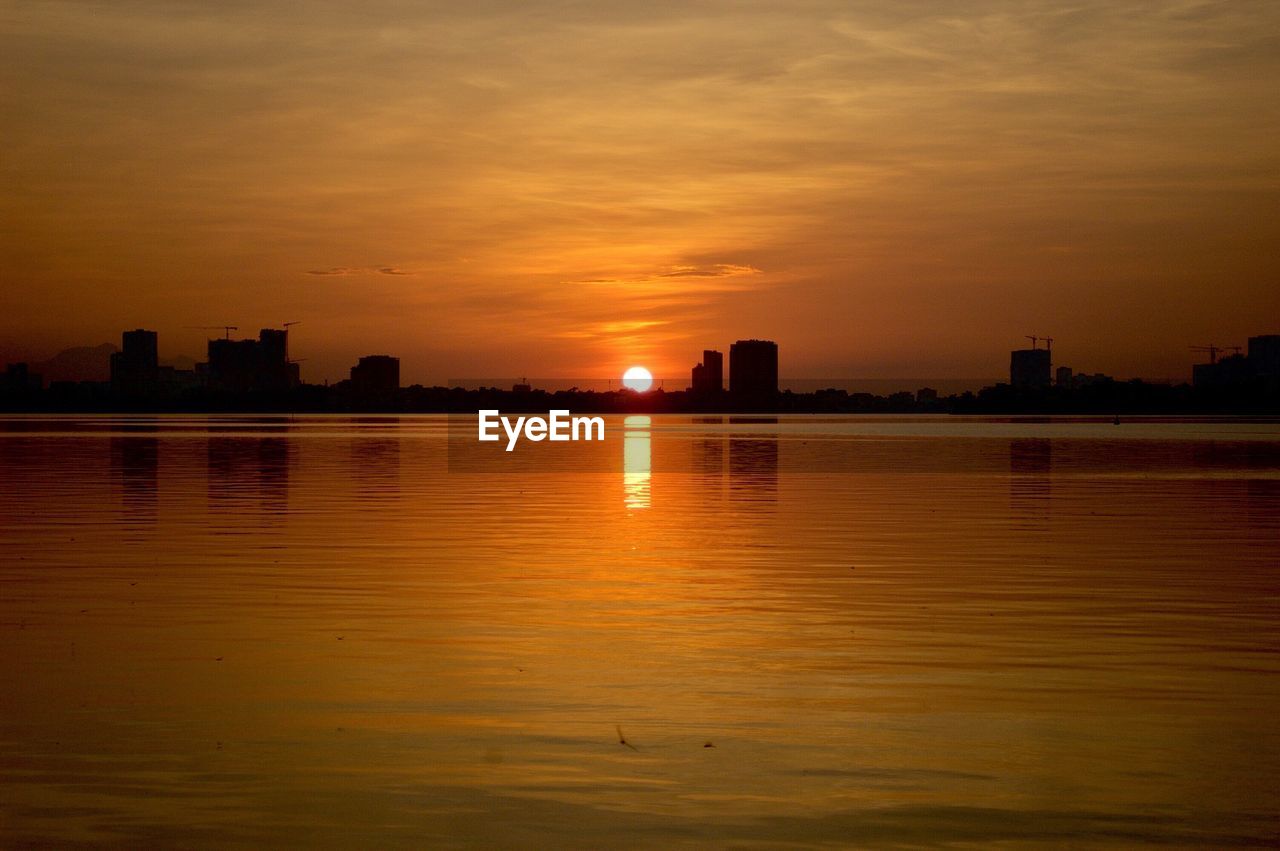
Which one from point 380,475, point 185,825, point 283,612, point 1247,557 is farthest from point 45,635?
point 380,475

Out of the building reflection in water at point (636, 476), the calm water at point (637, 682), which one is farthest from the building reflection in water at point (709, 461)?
the calm water at point (637, 682)

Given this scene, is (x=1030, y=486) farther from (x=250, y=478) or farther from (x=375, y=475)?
(x=250, y=478)

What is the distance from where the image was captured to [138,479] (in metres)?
63.3

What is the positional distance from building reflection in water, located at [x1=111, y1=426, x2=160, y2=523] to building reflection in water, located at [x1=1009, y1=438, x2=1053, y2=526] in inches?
1005

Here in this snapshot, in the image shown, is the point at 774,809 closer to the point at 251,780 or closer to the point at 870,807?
the point at 870,807

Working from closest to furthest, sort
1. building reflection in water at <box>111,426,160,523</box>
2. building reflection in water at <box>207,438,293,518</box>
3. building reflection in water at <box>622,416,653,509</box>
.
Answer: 1. building reflection in water at <box>111,426,160,523</box>
2. building reflection in water at <box>207,438,293,518</box>
3. building reflection in water at <box>622,416,653,509</box>

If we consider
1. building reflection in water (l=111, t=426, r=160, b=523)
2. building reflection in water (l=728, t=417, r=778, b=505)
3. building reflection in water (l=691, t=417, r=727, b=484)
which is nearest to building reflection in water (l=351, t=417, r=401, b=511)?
building reflection in water (l=111, t=426, r=160, b=523)

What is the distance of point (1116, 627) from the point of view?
2281 centimetres

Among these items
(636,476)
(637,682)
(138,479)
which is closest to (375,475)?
(138,479)

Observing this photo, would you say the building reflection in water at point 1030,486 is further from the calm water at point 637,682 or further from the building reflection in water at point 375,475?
the building reflection in water at point 375,475

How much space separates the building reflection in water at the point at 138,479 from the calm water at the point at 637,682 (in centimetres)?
265

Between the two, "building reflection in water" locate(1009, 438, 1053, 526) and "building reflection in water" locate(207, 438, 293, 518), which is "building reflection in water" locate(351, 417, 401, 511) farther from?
"building reflection in water" locate(1009, 438, 1053, 526)

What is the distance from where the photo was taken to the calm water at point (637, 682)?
1245 centimetres

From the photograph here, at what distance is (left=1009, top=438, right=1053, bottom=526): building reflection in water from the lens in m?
Answer: 45.6
